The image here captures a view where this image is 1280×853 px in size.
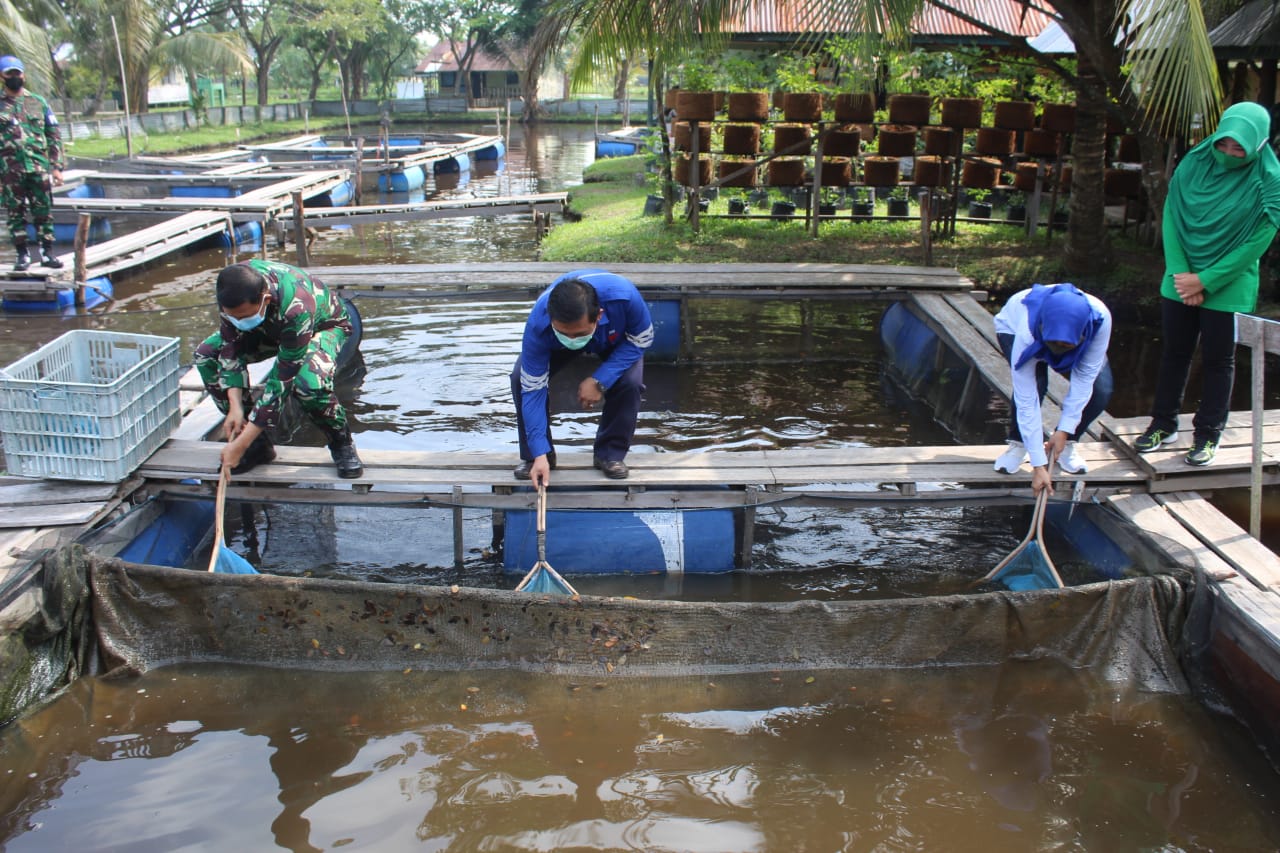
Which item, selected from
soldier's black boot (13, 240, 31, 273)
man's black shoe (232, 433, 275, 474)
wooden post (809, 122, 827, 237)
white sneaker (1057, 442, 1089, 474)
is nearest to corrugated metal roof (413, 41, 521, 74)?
wooden post (809, 122, 827, 237)

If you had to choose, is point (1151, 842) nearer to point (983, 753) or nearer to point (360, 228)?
point (983, 753)

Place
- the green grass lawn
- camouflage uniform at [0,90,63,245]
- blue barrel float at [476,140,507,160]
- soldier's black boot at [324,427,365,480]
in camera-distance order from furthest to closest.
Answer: blue barrel float at [476,140,507,160] < the green grass lawn < camouflage uniform at [0,90,63,245] < soldier's black boot at [324,427,365,480]

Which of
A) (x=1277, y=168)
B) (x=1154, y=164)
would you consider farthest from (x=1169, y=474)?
(x=1154, y=164)

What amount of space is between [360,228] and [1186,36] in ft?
43.0

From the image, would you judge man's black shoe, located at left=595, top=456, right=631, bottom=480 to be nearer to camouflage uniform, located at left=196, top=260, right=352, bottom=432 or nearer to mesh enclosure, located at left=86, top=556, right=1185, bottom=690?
mesh enclosure, located at left=86, top=556, right=1185, bottom=690

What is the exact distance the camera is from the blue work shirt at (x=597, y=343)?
456 cm

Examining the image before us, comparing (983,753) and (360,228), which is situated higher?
(360,228)

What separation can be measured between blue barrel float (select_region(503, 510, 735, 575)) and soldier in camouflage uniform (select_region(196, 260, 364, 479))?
0.93 metres

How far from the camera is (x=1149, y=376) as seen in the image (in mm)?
8445

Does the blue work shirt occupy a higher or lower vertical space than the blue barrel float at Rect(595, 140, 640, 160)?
lower

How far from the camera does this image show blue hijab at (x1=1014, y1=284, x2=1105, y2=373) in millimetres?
4332

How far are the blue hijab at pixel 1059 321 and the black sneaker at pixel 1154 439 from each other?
2.74 feet

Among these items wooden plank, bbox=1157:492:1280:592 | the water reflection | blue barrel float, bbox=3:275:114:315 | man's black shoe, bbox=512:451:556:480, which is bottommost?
the water reflection

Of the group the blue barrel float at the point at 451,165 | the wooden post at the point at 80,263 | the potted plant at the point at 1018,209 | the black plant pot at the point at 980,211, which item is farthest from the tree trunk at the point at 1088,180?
the blue barrel float at the point at 451,165
